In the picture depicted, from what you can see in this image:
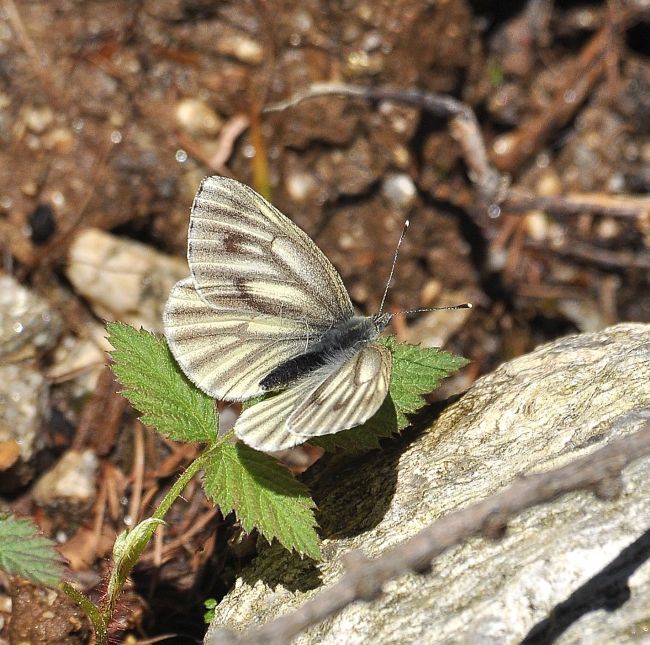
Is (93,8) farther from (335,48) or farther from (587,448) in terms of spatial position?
(587,448)

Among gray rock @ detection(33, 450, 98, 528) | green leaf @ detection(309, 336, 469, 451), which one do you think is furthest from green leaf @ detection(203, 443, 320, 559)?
gray rock @ detection(33, 450, 98, 528)

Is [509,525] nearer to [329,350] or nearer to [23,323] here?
[329,350]

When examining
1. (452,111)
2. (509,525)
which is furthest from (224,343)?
(452,111)

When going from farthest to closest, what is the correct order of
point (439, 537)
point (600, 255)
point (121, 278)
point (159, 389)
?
point (600, 255), point (121, 278), point (159, 389), point (439, 537)

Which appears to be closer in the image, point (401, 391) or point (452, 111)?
point (401, 391)

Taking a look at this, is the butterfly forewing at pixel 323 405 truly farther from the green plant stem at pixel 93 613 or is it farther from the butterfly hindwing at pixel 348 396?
the green plant stem at pixel 93 613

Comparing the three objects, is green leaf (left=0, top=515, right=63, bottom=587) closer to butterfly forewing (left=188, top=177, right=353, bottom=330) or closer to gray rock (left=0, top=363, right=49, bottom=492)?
butterfly forewing (left=188, top=177, right=353, bottom=330)

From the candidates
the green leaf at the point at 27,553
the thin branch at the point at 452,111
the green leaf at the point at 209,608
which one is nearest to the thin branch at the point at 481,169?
the thin branch at the point at 452,111
